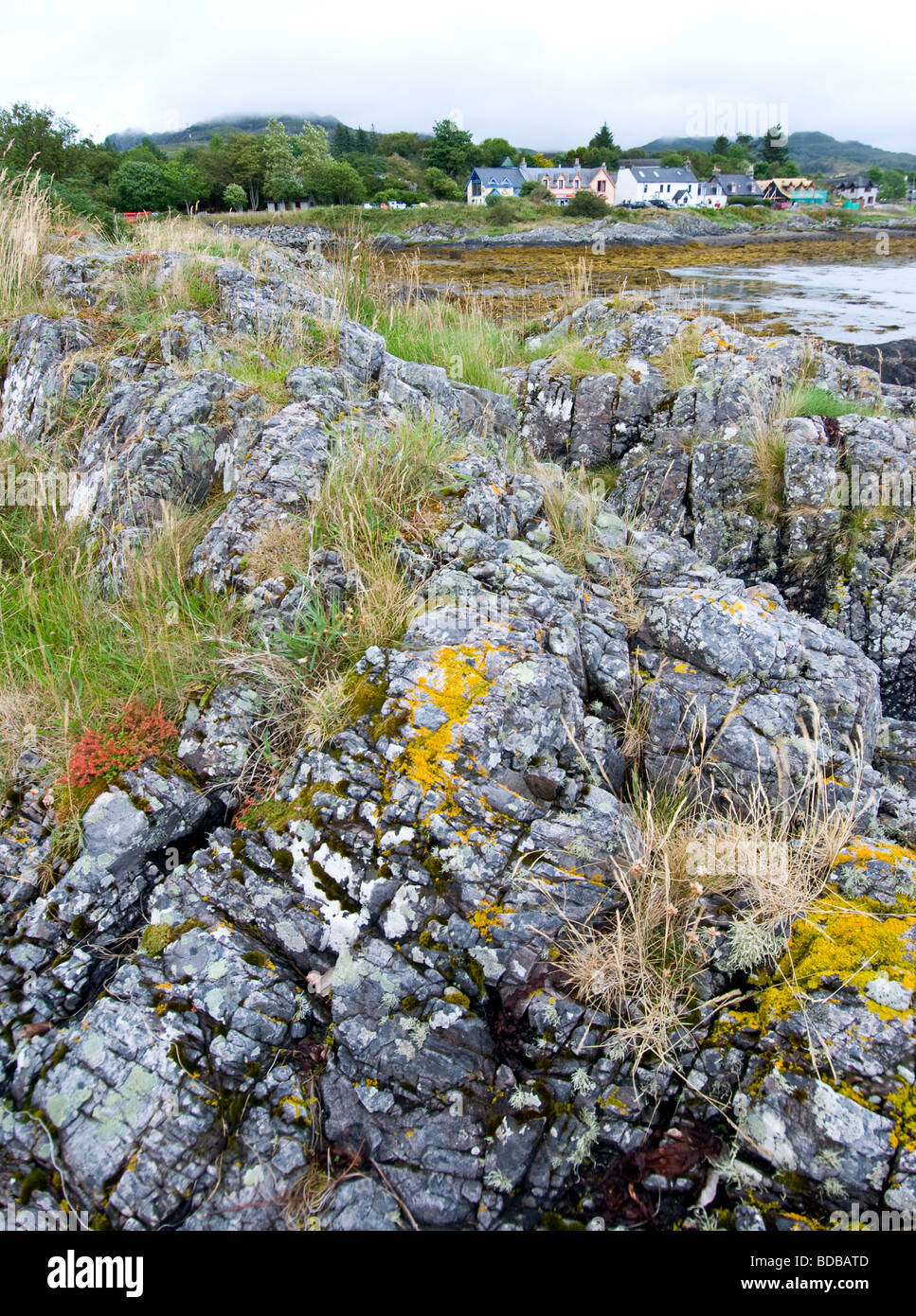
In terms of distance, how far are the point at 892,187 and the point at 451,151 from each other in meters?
88.1

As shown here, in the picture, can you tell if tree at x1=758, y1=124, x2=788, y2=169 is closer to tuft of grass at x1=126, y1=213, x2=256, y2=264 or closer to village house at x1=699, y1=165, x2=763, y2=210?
village house at x1=699, y1=165, x2=763, y2=210

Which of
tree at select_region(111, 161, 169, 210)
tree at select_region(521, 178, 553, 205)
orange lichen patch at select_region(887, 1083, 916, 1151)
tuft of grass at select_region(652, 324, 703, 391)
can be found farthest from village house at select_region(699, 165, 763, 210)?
orange lichen patch at select_region(887, 1083, 916, 1151)

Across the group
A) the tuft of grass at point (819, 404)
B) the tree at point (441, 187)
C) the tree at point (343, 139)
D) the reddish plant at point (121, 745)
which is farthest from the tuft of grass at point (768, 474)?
the tree at point (343, 139)

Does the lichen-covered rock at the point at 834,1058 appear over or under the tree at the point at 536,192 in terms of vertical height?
under

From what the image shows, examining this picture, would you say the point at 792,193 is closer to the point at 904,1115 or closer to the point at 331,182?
the point at 331,182

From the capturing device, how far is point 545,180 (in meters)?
101

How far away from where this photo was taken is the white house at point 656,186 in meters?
102

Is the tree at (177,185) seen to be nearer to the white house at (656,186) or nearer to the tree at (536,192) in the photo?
the tree at (536,192)

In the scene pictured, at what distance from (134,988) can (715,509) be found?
6.87m

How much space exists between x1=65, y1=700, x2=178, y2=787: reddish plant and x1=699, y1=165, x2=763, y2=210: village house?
393 feet

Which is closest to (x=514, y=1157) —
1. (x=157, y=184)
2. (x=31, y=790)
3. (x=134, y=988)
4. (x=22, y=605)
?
(x=134, y=988)

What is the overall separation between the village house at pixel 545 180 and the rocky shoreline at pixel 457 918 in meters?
105

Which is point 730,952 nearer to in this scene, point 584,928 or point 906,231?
point 584,928
